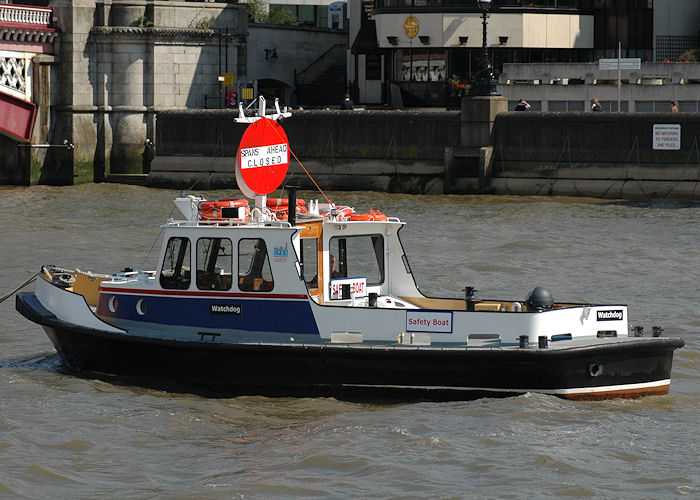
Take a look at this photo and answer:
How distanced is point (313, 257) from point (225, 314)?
4.03 ft


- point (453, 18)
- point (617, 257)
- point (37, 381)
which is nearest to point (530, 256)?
point (617, 257)

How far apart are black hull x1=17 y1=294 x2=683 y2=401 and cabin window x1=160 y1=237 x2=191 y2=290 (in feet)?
2.50

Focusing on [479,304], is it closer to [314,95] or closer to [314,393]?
[314,393]

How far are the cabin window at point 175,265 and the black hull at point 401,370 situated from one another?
0.76m

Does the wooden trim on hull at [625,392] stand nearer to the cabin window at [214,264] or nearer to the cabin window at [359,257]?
the cabin window at [359,257]

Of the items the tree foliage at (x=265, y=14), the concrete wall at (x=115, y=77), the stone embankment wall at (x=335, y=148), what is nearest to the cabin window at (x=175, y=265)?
the stone embankment wall at (x=335, y=148)

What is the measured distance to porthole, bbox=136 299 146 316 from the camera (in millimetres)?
16656

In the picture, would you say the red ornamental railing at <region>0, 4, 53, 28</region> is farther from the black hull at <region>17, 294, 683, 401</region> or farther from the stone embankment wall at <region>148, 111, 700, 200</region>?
the black hull at <region>17, 294, 683, 401</region>

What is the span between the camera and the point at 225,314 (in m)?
16.1

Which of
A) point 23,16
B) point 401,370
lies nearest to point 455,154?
point 23,16

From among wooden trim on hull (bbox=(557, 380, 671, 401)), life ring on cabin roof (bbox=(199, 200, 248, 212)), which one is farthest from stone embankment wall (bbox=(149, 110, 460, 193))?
wooden trim on hull (bbox=(557, 380, 671, 401))

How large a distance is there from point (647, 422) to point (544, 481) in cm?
229

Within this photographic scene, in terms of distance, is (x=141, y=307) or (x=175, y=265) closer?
(x=175, y=265)

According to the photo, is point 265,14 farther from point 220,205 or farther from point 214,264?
point 214,264
